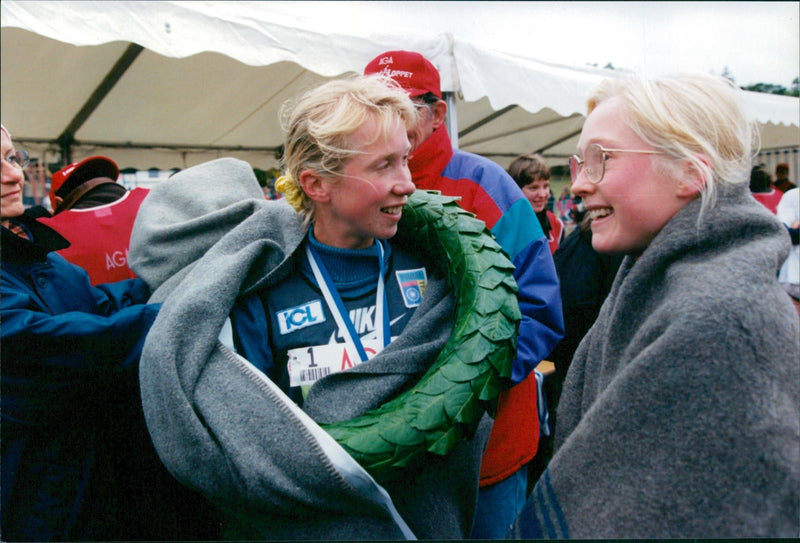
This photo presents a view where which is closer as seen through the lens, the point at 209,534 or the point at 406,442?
the point at 406,442

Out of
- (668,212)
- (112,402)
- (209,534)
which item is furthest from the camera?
(209,534)

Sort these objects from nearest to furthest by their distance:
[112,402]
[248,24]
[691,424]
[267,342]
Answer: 1. [691,424]
2. [267,342]
3. [112,402]
4. [248,24]

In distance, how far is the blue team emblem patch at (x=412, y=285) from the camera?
4.69ft

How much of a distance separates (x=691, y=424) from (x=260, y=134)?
232 inches

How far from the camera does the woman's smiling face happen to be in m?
1.08

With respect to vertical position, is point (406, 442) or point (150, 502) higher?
point (406, 442)

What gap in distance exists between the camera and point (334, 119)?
1.32 m

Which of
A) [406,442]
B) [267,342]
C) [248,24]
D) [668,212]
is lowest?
[406,442]

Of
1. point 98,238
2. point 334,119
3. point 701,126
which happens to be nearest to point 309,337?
point 334,119

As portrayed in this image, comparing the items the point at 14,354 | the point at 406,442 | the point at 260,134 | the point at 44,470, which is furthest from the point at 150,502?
the point at 260,134

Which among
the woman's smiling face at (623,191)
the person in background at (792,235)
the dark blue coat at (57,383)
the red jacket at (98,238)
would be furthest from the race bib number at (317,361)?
the person in background at (792,235)

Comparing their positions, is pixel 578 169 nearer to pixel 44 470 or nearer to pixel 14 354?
pixel 14 354

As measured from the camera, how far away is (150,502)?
1.70m

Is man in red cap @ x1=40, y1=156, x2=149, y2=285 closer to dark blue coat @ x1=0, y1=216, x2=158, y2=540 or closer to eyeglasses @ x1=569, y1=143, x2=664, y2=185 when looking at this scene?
dark blue coat @ x1=0, y1=216, x2=158, y2=540
